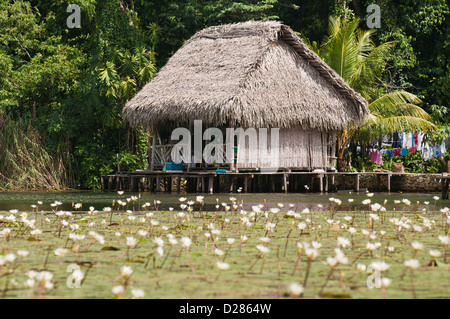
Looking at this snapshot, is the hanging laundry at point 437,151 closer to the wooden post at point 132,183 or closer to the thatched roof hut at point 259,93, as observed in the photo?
the thatched roof hut at point 259,93

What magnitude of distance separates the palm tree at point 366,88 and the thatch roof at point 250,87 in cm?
167

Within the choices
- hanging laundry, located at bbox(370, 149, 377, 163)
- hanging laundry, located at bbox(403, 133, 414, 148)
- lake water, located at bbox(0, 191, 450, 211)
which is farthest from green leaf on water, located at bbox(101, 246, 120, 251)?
hanging laundry, located at bbox(403, 133, 414, 148)

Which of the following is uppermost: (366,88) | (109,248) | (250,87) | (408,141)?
(250,87)

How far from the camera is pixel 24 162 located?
20.0 m

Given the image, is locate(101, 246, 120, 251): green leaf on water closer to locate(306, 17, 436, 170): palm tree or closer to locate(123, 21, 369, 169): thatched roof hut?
locate(123, 21, 369, 169): thatched roof hut

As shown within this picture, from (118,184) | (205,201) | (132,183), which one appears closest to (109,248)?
(205,201)

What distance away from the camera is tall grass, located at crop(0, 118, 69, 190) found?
19547 millimetres

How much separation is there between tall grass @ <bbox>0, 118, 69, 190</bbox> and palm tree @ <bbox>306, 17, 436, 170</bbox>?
964cm

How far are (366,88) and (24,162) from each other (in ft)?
38.8

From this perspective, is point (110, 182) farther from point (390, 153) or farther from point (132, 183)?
point (390, 153)

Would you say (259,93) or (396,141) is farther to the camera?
(396,141)

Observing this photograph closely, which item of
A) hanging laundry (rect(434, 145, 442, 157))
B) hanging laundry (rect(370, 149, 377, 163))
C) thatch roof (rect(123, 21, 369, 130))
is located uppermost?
thatch roof (rect(123, 21, 369, 130))

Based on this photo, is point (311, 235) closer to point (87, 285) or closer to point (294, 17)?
point (87, 285)

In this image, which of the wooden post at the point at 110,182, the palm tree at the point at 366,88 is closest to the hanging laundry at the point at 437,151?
the palm tree at the point at 366,88
